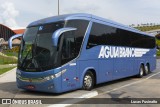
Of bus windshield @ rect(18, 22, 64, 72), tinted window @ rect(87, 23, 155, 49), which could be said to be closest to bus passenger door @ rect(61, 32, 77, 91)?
bus windshield @ rect(18, 22, 64, 72)

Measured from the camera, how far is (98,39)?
14164mm

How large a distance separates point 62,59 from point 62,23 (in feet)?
4.65

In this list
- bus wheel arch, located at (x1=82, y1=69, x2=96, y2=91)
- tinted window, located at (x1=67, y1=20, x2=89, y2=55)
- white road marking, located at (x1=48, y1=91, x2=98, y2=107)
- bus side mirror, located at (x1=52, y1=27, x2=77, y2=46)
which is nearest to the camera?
white road marking, located at (x1=48, y1=91, x2=98, y2=107)

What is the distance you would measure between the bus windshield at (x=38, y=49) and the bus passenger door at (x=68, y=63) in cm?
44

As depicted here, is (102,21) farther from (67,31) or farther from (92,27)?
(67,31)

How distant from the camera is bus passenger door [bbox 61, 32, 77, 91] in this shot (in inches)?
462

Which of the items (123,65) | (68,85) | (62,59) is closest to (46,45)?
(62,59)

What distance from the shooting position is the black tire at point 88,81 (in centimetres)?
1307

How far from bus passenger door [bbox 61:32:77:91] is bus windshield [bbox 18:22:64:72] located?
44cm

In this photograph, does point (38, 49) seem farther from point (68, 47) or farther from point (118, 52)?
point (118, 52)

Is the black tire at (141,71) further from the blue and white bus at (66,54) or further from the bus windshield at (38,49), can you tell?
the bus windshield at (38,49)

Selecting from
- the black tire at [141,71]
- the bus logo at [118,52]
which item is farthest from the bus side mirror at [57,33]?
the black tire at [141,71]

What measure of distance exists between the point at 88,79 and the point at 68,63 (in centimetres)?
174

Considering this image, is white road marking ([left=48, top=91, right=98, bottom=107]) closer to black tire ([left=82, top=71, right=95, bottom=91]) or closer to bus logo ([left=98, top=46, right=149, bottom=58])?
black tire ([left=82, top=71, right=95, bottom=91])
